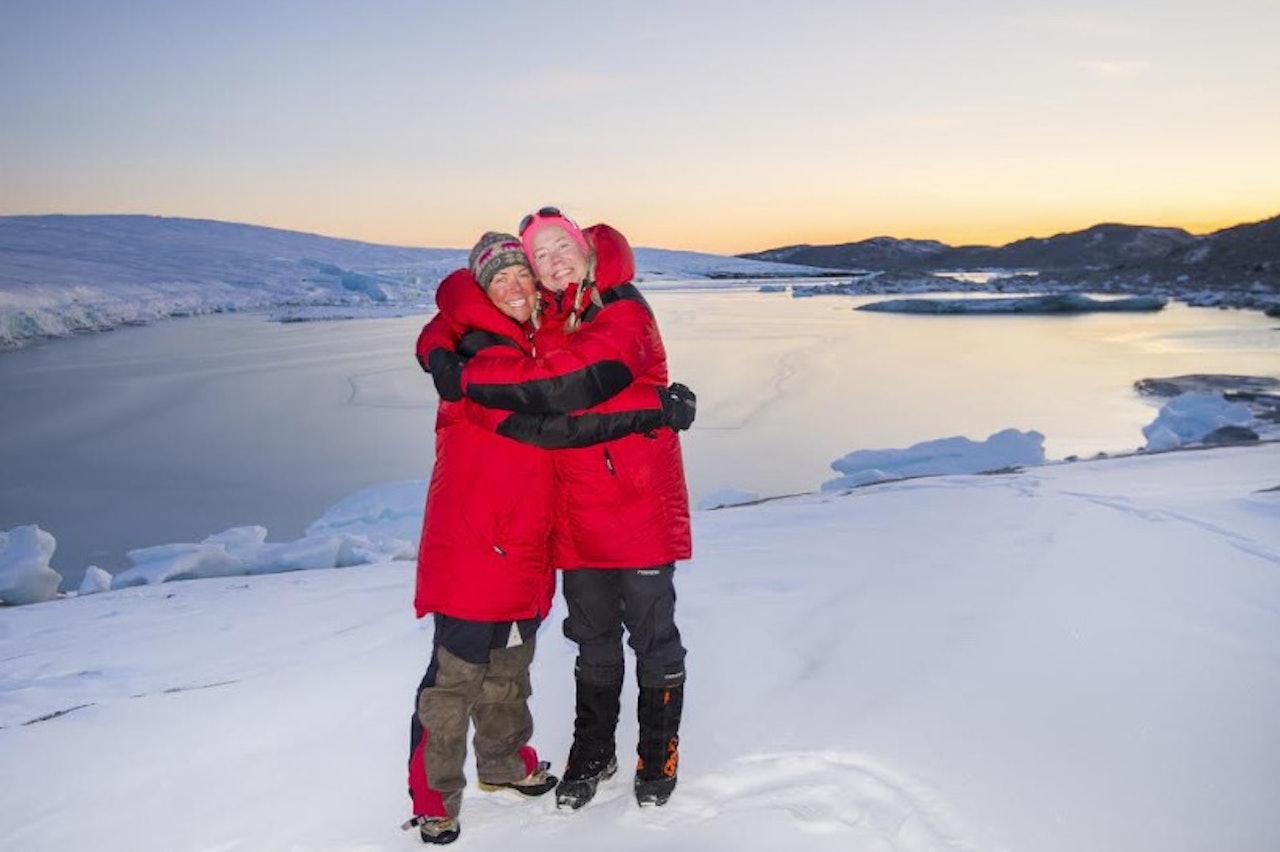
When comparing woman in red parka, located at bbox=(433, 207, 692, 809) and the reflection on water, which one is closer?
woman in red parka, located at bbox=(433, 207, 692, 809)

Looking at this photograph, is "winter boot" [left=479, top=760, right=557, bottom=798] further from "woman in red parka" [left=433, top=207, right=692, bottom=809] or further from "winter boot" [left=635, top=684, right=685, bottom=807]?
"winter boot" [left=635, top=684, right=685, bottom=807]

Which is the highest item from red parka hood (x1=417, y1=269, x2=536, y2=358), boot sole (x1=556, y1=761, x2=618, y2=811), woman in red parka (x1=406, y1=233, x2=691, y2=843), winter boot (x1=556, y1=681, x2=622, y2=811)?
red parka hood (x1=417, y1=269, x2=536, y2=358)

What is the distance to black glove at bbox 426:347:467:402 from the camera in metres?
1.90

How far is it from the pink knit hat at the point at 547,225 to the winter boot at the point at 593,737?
1.08m

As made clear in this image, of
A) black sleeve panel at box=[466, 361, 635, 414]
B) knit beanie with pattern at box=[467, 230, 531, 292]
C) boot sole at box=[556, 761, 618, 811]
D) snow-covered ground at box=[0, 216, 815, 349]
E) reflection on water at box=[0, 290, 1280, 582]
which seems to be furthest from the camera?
snow-covered ground at box=[0, 216, 815, 349]

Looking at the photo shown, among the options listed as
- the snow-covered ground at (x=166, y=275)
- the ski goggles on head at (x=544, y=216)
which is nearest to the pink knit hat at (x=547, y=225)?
the ski goggles on head at (x=544, y=216)

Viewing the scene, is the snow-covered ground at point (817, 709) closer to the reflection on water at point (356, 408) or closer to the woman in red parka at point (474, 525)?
the woman in red parka at point (474, 525)

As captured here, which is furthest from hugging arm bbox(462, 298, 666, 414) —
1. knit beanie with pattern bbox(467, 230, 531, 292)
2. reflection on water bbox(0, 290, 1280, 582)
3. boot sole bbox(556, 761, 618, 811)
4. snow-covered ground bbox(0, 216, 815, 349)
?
snow-covered ground bbox(0, 216, 815, 349)

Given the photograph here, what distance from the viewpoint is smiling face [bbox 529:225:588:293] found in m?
1.94

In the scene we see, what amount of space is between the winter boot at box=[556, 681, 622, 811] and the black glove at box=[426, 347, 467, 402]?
0.81 metres

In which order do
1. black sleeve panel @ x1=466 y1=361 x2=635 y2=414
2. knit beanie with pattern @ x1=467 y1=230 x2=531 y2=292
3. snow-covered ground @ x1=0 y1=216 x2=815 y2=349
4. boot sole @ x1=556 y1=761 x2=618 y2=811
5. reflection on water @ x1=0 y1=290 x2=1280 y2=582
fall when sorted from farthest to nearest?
snow-covered ground @ x1=0 y1=216 x2=815 y2=349, reflection on water @ x1=0 y1=290 x2=1280 y2=582, boot sole @ x1=556 y1=761 x2=618 y2=811, knit beanie with pattern @ x1=467 y1=230 x2=531 y2=292, black sleeve panel @ x1=466 y1=361 x2=635 y2=414

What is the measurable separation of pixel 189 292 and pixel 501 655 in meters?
32.9

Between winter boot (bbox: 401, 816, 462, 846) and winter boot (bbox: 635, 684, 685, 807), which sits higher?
winter boot (bbox: 635, 684, 685, 807)

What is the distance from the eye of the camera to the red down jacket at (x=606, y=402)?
184cm
